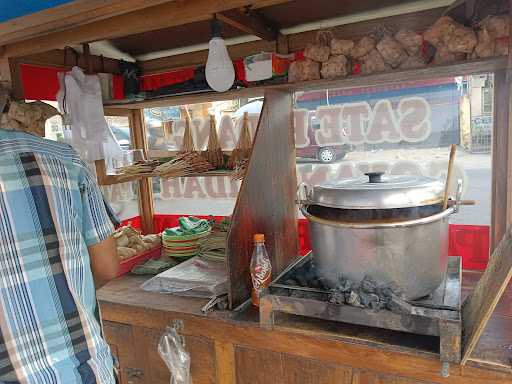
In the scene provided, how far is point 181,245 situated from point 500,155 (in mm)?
1751

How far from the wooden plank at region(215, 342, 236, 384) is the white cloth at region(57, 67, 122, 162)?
1.44 meters

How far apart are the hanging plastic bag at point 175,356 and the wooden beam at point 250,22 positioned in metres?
1.44

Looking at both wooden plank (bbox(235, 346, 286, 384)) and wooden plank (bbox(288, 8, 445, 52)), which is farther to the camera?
wooden plank (bbox(288, 8, 445, 52))

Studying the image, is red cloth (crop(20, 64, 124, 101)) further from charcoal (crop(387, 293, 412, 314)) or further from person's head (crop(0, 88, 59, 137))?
charcoal (crop(387, 293, 412, 314))

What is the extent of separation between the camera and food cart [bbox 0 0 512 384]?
51.5 inches

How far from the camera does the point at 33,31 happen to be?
191 cm

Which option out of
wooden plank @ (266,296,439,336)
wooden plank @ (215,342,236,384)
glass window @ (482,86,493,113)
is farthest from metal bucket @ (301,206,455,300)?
glass window @ (482,86,493,113)

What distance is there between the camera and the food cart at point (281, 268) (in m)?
1.31

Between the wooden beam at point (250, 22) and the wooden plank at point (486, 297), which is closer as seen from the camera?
the wooden plank at point (486, 297)

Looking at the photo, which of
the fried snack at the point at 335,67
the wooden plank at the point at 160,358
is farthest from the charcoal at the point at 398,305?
Answer: the fried snack at the point at 335,67

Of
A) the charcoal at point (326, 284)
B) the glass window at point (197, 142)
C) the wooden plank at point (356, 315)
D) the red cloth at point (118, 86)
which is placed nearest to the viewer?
the wooden plank at point (356, 315)

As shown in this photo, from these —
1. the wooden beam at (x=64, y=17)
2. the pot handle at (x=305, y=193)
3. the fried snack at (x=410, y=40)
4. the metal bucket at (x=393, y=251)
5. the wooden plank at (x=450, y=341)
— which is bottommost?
the wooden plank at (x=450, y=341)

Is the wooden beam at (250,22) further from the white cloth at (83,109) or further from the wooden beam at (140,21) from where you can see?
the white cloth at (83,109)

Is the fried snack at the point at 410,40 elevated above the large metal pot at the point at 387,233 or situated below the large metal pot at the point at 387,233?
above
